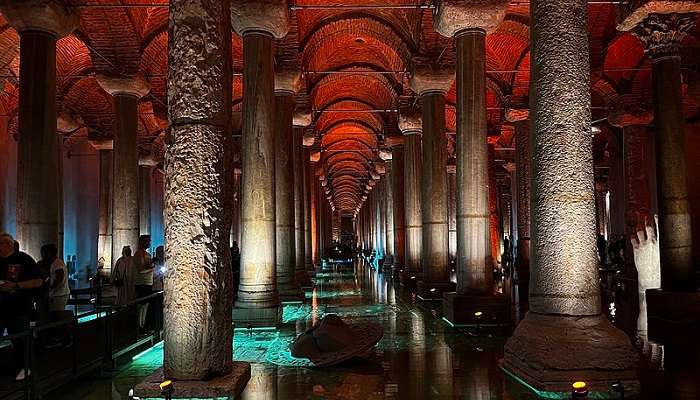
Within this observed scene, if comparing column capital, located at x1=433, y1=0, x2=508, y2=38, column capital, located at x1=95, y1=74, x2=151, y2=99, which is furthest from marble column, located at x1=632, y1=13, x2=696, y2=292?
column capital, located at x1=95, y1=74, x2=151, y2=99

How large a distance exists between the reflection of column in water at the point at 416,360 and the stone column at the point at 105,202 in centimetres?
1304

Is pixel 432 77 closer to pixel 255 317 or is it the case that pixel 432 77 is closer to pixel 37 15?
pixel 255 317

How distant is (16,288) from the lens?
21.7 feet

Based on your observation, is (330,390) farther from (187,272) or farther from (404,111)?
(404,111)

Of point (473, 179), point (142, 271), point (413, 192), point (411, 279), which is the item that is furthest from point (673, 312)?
point (142, 271)

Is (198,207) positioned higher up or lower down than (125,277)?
higher up

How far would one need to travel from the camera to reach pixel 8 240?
6941mm

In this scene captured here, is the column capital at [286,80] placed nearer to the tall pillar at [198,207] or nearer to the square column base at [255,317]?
the square column base at [255,317]

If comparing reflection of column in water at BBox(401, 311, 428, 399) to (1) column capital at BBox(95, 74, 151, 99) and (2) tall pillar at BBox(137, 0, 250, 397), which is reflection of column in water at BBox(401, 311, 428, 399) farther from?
(1) column capital at BBox(95, 74, 151, 99)

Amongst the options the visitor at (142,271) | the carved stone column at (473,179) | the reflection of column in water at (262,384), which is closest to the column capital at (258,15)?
the carved stone column at (473,179)

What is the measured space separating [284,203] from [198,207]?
805 cm

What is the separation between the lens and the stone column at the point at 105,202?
19.8 meters

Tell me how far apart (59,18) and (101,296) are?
6.25 metres

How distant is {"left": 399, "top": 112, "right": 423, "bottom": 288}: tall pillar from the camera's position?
17453 millimetres
